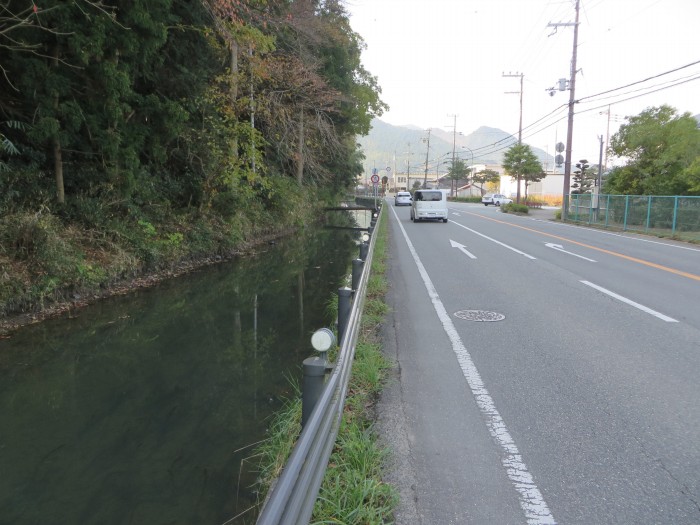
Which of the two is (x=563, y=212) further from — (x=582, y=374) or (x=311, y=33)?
(x=582, y=374)

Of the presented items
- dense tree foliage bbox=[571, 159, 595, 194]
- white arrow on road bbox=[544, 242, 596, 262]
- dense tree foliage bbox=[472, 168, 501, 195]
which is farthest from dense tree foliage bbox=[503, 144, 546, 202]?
dense tree foliage bbox=[472, 168, 501, 195]

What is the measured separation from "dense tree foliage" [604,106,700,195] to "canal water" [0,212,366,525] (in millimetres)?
23286

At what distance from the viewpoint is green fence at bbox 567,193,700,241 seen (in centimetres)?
1891

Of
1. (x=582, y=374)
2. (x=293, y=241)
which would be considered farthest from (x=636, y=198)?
(x=582, y=374)

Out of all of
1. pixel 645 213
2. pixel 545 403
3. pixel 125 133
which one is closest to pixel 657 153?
pixel 645 213

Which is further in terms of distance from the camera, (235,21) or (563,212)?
(563,212)

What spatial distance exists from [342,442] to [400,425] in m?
0.59

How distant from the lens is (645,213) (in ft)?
70.5

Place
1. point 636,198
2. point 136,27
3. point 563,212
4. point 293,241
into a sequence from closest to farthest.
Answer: point 136,27 < point 293,241 < point 636,198 < point 563,212

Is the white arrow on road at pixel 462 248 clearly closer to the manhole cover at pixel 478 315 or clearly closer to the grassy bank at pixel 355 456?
the manhole cover at pixel 478 315

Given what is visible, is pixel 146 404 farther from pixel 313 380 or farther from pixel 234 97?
pixel 234 97

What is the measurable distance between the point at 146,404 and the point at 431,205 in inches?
931

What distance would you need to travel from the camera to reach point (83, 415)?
16.7ft

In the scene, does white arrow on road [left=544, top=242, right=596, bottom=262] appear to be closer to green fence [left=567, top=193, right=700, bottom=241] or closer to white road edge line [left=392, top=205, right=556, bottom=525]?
green fence [left=567, top=193, right=700, bottom=241]
